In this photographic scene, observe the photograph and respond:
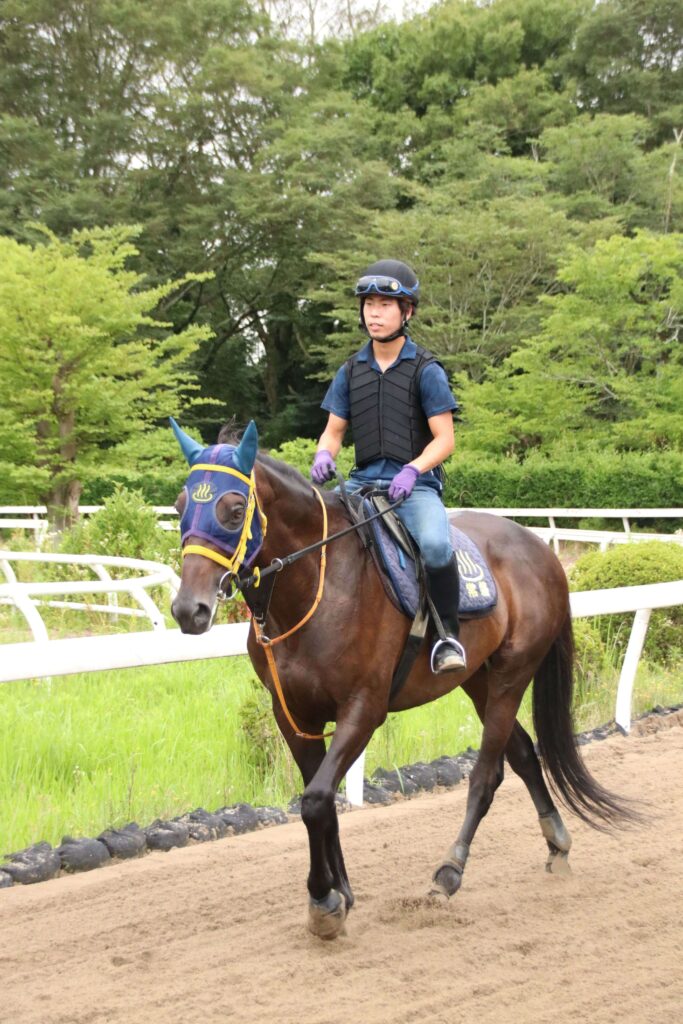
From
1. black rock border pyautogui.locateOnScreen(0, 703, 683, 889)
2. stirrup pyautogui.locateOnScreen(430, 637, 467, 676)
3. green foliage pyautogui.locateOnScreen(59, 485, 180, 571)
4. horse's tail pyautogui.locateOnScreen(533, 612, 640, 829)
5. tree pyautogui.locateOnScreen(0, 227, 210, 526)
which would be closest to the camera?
stirrup pyautogui.locateOnScreen(430, 637, 467, 676)

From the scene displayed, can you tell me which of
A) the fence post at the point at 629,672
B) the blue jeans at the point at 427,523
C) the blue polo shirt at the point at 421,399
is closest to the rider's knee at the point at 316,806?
the blue jeans at the point at 427,523

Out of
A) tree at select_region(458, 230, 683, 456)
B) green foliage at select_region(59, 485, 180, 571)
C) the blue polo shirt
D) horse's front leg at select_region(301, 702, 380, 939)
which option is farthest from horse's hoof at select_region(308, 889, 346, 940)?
tree at select_region(458, 230, 683, 456)

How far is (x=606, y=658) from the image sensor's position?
8258 mm

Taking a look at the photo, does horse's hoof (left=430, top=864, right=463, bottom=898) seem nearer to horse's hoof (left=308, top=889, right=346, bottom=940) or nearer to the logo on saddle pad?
horse's hoof (left=308, top=889, right=346, bottom=940)

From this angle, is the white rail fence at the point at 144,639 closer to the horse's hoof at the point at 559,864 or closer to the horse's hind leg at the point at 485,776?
the horse's hind leg at the point at 485,776

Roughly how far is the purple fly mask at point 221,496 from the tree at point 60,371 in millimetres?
16968

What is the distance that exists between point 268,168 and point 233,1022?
3661 centimetres

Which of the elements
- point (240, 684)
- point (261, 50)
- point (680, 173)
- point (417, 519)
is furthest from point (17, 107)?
point (417, 519)

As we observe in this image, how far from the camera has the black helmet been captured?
4.24 metres

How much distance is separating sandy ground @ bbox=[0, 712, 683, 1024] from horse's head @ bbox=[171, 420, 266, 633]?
1179 mm

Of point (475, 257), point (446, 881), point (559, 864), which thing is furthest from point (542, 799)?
point (475, 257)

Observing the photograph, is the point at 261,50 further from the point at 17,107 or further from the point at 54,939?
the point at 54,939

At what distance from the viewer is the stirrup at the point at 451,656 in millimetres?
4199

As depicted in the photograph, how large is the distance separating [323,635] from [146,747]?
2.30 metres
